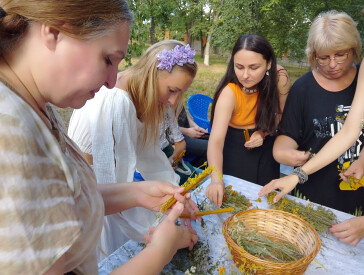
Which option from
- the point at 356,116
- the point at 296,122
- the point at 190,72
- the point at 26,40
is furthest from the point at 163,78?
the point at 26,40

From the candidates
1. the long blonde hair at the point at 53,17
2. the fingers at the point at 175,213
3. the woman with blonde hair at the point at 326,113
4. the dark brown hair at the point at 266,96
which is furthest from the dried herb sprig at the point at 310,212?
the long blonde hair at the point at 53,17

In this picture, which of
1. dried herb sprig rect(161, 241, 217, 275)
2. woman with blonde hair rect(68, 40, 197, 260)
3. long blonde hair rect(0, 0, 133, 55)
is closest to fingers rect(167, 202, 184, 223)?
dried herb sprig rect(161, 241, 217, 275)

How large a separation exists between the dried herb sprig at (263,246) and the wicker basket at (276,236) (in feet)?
0.10

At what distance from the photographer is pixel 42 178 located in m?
0.62

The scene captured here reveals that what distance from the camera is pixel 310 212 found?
1491 mm

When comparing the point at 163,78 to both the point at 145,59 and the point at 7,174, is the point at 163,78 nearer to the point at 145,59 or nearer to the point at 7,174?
the point at 145,59

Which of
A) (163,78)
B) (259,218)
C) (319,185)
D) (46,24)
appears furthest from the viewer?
(319,185)

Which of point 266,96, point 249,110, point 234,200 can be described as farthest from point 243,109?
point 234,200

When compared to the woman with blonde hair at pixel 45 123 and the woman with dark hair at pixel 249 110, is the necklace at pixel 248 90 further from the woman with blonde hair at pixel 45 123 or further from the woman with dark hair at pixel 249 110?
the woman with blonde hair at pixel 45 123

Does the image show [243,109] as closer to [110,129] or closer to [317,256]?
[110,129]

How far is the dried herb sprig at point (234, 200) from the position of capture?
1.58m

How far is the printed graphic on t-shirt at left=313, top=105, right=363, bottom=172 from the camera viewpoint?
196cm

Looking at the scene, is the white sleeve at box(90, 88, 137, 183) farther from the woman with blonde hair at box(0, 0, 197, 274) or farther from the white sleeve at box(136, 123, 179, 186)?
the woman with blonde hair at box(0, 0, 197, 274)

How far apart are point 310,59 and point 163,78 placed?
3.40ft
